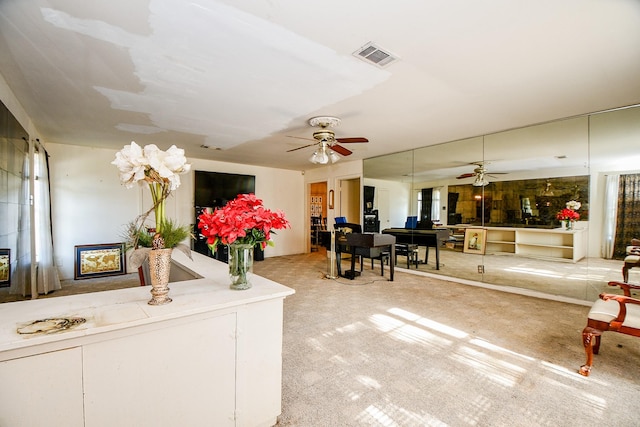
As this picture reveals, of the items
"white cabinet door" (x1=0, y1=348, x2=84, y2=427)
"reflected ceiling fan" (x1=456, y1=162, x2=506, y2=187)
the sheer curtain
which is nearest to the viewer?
"white cabinet door" (x1=0, y1=348, x2=84, y2=427)

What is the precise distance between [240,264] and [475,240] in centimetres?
474

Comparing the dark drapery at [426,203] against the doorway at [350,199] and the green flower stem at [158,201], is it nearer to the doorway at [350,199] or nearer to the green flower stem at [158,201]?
the doorway at [350,199]

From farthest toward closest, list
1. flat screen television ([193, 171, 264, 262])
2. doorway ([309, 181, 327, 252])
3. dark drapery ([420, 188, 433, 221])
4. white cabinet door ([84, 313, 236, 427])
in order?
doorway ([309, 181, 327, 252])
flat screen television ([193, 171, 264, 262])
dark drapery ([420, 188, 433, 221])
white cabinet door ([84, 313, 236, 427])

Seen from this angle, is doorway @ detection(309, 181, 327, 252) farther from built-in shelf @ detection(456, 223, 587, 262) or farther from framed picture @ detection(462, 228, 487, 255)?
built-in shelf @ detection(456, 223, 587, 262)

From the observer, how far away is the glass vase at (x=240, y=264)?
4.91 ft

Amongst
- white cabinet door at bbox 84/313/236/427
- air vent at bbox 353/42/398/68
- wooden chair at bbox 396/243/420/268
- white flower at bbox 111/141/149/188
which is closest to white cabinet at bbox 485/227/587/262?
wooden chair at bbox 396/243/420/268

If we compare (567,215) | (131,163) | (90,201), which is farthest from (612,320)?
(90,201)

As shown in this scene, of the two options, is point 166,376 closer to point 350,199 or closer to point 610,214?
point 610,214

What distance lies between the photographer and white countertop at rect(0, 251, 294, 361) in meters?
0.95

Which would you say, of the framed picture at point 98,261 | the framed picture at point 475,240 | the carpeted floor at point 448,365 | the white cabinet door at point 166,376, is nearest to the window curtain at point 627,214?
the carpeted floor at point 448,365

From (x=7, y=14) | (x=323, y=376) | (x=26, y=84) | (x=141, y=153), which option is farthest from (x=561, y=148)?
(x=26, y=84)

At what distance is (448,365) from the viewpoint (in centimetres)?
225

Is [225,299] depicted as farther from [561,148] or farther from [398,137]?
[561,148]

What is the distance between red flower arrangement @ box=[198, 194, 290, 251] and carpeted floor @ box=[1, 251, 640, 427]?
43.9 inches
